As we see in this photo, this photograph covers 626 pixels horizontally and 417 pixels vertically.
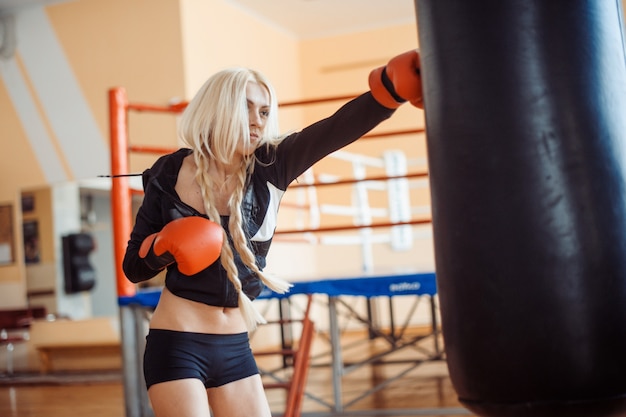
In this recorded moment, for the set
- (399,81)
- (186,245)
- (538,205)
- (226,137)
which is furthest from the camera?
(226,137)

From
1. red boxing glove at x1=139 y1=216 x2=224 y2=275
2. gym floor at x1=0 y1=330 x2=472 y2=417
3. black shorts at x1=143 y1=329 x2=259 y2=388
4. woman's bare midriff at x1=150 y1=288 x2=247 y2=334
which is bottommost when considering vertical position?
gym floor at x1=0 y1=330 x2=472 y2=417

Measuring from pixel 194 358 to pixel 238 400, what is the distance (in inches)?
5.6

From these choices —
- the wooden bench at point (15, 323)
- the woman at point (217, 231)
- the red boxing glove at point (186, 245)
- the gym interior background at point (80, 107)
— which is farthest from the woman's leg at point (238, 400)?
the wooden bench at point (15, 323)

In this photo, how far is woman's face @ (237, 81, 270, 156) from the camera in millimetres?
1646

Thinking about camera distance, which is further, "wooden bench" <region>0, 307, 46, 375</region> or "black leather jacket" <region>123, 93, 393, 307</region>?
"wooden bench" <region>0, 307, 46, 375</region>

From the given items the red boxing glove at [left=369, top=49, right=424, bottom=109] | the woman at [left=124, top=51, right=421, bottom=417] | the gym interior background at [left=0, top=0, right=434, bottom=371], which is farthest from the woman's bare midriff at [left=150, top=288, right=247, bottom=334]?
the gym interior background at [left=0, top=0, right=434, bottom=371]

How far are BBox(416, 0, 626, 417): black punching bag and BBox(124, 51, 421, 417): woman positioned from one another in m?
0.40

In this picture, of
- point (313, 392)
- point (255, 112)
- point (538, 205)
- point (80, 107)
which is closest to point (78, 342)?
point (80, 107)

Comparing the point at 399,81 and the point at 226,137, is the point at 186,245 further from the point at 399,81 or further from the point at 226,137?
the point at 399,81

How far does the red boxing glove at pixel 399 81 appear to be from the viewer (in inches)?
52.6

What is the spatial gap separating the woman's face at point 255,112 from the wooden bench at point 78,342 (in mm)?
5219

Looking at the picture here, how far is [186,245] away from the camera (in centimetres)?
148

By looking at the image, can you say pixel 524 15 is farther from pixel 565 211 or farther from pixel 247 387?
pixel 247 387

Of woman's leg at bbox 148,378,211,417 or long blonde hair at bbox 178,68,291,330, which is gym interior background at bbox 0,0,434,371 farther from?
woman's leg at bbox 148,378,211,417
